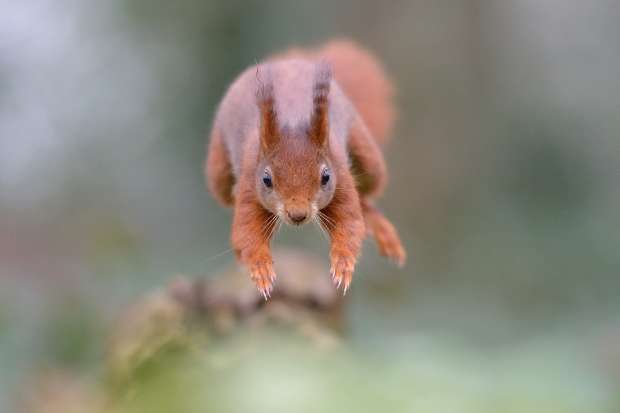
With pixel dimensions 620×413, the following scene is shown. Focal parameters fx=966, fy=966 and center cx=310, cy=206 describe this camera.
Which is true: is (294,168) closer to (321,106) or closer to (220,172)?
(321,106)

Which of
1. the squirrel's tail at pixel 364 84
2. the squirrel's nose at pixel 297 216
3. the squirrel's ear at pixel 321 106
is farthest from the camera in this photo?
the squirrel's tail at pixel 364 84

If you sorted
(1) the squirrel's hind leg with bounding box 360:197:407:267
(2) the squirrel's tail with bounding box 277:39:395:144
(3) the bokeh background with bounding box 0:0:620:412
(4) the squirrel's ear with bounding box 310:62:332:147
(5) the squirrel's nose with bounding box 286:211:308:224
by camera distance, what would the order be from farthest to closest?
(3) the bokeh background with bounding box 0:0:620:412 < (2) the squirrel's tail with bounding box 277:39:395:144 < (1) the squirrel's hind leg with bounding box 360:197:407:267 < (5) the squirrel's nose with bounding box 286:211:308:224 < (4) the squirrel's ear with bounding box 310:62:332:147

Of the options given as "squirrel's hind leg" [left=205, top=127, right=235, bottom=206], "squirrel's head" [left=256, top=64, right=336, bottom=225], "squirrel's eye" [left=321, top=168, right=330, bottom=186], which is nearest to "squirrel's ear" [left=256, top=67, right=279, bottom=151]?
"squirrel's head" [left=256, top=64, right=336, bottom=225]

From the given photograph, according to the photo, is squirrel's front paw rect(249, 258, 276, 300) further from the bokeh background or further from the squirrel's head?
the bokeh background

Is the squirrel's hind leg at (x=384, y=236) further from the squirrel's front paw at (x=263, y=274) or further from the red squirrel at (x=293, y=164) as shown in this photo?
the squirrel's front paw at (x=263, y=274)

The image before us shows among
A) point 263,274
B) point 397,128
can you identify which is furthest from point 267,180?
point 397,128

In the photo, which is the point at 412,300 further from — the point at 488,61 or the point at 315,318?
the point at 488,61

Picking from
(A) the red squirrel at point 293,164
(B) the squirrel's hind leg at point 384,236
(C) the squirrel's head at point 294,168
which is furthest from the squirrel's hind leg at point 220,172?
(C) the squirrel's head at point 294,168
